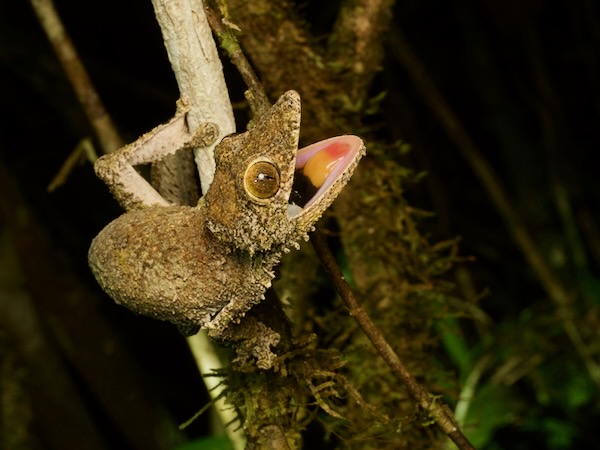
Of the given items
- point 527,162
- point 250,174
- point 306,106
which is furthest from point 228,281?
point 527,162

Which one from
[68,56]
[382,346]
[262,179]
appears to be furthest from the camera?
[68,56]

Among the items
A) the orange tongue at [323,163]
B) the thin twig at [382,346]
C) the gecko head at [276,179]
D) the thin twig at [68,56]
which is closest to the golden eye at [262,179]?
the gecko head at [276,179]

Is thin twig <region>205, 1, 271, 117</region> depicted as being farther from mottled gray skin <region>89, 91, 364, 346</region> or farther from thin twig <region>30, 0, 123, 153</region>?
thin twig <region>30, 0, 123, 153</region>

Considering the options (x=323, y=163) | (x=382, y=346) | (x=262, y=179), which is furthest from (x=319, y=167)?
(x=382, y=346)

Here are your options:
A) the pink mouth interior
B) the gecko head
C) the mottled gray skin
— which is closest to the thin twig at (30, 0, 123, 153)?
the mottled gray skin

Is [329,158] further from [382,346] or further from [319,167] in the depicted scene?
[382,346]

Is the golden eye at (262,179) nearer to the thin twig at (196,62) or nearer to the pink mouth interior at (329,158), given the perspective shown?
the pink mouth interior at (329,158)
